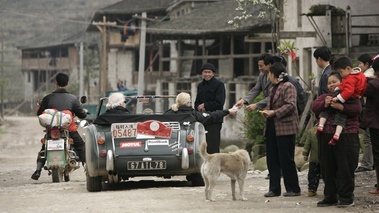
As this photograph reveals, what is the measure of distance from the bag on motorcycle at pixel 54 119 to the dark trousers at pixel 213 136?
2.55 metres

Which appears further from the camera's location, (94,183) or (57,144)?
(57,144)

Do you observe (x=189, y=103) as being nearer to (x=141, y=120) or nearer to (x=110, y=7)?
(x=141, y=120)

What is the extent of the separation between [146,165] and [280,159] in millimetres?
2401

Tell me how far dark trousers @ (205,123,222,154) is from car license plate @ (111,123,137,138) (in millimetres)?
1807

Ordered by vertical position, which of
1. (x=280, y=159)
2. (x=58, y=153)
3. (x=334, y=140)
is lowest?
(x=58, y=153)

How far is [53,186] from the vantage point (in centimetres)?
1800

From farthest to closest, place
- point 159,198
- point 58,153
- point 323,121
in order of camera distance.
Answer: point 58,153 < point 159,198 < point 323,121

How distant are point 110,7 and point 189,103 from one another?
203 feet

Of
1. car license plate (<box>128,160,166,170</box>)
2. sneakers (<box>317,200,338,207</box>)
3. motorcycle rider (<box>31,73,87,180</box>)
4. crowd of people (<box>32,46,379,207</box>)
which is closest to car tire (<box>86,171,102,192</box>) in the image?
car license plate (<box>128,160,166,170</box>)

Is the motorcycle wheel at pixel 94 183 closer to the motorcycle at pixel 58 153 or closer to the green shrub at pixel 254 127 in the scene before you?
the motorcycle at pixel 58 153

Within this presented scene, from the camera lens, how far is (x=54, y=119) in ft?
62.4

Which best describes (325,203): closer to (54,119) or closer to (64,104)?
(54,119)

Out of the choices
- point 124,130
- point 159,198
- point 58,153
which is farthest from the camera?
point 58,153

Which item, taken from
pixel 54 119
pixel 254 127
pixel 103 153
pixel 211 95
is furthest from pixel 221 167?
pixel 254 127
